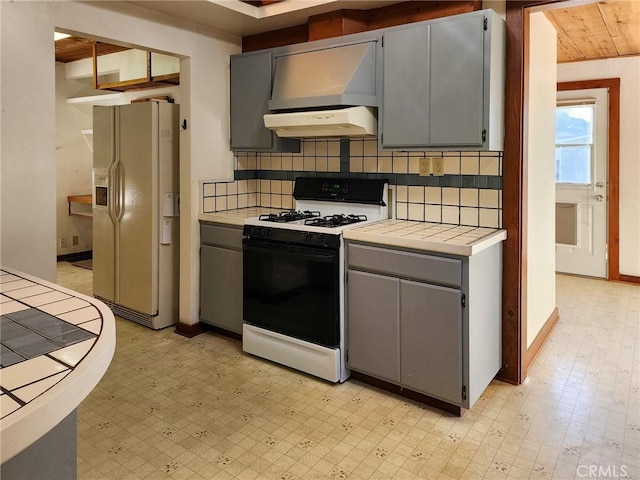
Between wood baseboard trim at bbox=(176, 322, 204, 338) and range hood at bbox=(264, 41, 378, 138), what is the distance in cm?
157

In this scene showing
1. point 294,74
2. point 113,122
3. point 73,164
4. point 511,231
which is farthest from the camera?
point 73,164

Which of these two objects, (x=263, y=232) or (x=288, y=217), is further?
(x=288, y=217)

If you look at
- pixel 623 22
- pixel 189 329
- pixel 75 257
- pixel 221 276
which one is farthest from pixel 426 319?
pixel 75 257

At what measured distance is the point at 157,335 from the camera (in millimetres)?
3607

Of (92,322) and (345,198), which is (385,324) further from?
(92,322)

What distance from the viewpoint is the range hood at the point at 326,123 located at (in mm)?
2770

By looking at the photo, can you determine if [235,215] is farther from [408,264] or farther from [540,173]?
[540,173]

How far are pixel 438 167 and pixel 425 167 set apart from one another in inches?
3.2

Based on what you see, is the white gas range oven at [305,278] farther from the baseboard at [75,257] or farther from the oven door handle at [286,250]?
the baseboard at [75,257]

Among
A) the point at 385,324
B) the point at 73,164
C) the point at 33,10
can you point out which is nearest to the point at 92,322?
the point at 385,324

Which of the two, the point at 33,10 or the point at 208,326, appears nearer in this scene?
the point at 33,10

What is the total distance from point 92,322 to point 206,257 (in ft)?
7.53

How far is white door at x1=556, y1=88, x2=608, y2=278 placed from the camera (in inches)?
203

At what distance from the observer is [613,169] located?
5.07 metres
